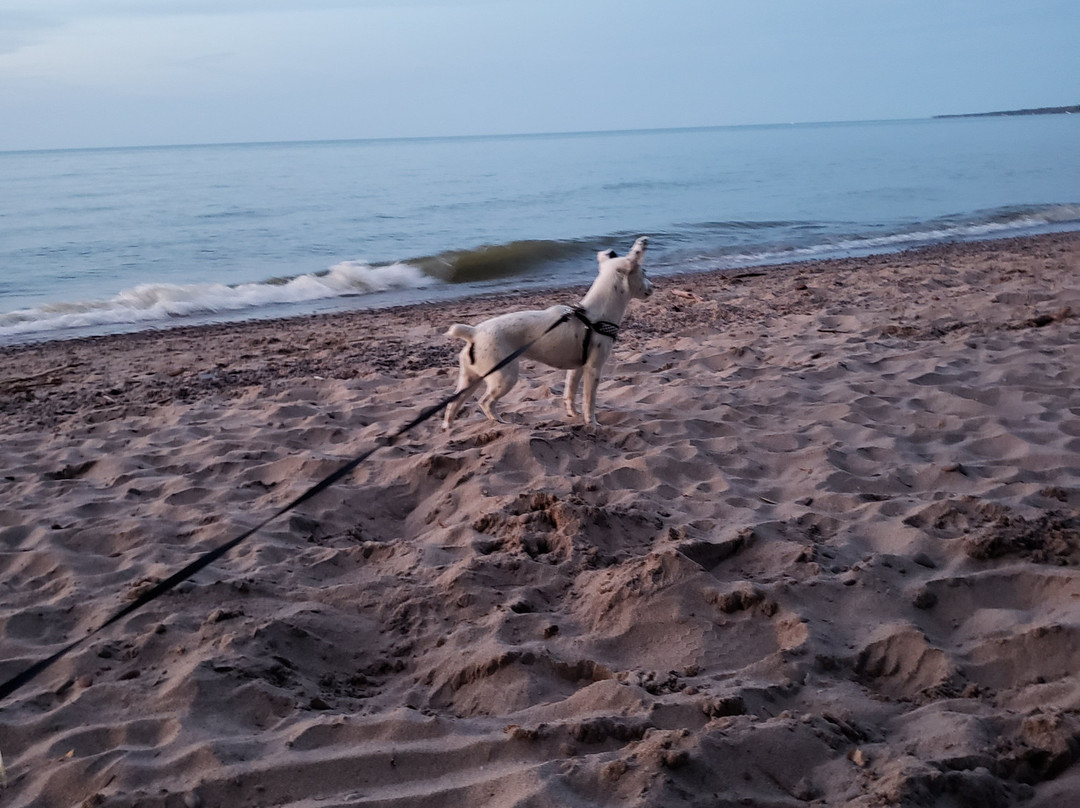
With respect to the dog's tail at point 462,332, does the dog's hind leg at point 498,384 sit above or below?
below

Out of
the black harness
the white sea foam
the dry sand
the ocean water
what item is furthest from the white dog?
the white sea foam

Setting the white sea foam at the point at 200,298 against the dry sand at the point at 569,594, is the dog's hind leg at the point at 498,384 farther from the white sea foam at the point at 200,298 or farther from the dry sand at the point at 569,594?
the white sea foam at the point at 200,298

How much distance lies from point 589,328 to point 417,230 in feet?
52.6

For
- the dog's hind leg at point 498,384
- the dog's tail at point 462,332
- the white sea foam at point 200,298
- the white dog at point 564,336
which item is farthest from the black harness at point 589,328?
the white sea foam at point 200,298

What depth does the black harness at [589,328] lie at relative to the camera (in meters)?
5.18

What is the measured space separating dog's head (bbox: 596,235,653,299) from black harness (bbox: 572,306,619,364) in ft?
0.89

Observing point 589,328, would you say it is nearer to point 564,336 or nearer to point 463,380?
point 564,336

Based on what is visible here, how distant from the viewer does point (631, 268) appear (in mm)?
5219

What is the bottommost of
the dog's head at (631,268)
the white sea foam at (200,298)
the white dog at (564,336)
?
the white sea foam at (200,298)

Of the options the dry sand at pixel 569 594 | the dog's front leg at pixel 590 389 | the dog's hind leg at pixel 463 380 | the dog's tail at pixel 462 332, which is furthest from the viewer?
the dog's front leg at pixel 590 389

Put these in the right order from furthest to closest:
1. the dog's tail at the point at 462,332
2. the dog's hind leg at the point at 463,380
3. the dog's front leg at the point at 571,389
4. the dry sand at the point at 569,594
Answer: the dog's front leg at the point at 571,389, the dog's hind leg at the point at 463,380, the dog's tail at the point at 462,332, the dry sand at the point at 569,594

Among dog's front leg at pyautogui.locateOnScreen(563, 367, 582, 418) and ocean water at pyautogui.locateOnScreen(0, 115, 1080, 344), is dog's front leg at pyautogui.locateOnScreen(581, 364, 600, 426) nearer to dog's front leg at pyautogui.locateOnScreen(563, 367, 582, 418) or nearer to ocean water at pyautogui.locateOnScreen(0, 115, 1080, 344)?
dog's front leg at pyautogui.locateOnScreen(563, 367, 582, 418)

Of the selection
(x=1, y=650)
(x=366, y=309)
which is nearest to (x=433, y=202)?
(x=366, y=309)

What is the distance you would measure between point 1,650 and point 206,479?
1.66 metres
